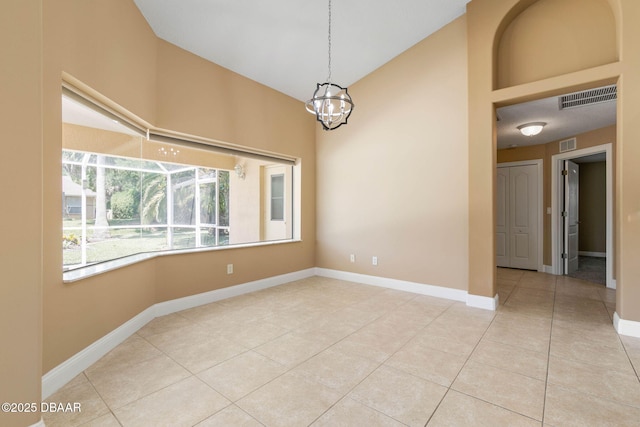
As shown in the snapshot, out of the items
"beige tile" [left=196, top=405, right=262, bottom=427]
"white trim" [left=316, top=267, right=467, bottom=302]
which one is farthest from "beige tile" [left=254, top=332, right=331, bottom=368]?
"white trim" [left=316, top=267, right=467, bottom=302]

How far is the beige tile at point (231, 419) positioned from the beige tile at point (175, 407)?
0.15ft

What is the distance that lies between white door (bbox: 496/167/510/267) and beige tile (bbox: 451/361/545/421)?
15.5ft

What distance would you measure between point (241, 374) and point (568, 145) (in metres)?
6.42

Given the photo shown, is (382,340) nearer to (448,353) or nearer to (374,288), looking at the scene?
(448,353)

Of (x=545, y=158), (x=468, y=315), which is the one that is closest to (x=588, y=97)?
(x=545, y=158)

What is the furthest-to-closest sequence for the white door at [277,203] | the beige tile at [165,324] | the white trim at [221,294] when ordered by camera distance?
the white door at [277,203]
the white trim at [221,294]
the beige tile at [165,324]

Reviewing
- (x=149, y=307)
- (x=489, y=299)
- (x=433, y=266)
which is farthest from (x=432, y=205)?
(x=149, y=307)

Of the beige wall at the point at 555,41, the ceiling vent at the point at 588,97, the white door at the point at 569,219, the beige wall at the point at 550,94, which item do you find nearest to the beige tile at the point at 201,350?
the beige wall at the point at 550,94

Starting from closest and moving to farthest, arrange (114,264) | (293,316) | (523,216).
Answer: (114,264), (293,316), (523,216)

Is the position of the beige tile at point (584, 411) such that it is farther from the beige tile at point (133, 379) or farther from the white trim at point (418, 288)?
the beige tile at point (133, 379)

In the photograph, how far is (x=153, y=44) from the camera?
312cm

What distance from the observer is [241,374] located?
2107mm

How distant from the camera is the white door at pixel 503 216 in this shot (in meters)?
6.05

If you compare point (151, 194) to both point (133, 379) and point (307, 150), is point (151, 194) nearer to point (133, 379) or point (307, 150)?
point (133, 379)
